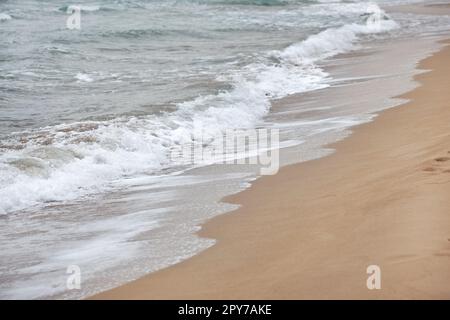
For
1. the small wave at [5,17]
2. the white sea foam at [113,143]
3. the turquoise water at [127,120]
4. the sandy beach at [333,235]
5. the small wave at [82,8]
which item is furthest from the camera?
the small wave at [82,8]

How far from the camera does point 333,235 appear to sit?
475 centimetres

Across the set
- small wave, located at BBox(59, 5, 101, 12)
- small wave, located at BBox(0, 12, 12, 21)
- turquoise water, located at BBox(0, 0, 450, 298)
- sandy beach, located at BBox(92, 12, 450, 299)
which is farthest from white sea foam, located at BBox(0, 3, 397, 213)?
small wave, located at BBox(59, 5, 101, 12)

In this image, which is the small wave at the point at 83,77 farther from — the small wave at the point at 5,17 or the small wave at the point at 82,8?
the small wave at the point at 82,8

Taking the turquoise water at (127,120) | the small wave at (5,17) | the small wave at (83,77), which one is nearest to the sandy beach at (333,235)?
the turquoise water at (127,120)

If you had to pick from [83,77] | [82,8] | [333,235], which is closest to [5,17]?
[82,8]

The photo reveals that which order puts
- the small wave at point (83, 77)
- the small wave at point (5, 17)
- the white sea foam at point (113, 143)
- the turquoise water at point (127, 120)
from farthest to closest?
the small wave at point (5, 17)
the small wave at point (83, 77)
the white sea foam at point (113, 143)
the turquoise water at point (127, 120)

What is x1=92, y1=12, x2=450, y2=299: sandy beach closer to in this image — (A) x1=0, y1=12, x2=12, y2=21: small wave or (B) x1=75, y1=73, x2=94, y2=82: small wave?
(B) x1=75, y1=73, x2=94, y2=82: small wave

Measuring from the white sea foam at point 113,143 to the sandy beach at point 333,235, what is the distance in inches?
72.2

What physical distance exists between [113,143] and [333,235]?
4337 millimetres

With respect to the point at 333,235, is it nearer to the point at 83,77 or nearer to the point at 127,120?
the point at 127,120

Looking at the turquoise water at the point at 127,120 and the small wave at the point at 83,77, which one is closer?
the turquoise water at the point at 127,120

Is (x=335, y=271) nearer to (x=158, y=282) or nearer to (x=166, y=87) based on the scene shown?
(x=158, y=282)

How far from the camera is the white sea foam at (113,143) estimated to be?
7.06 meters

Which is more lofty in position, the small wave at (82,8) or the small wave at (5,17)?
the small wave at (82,8)
